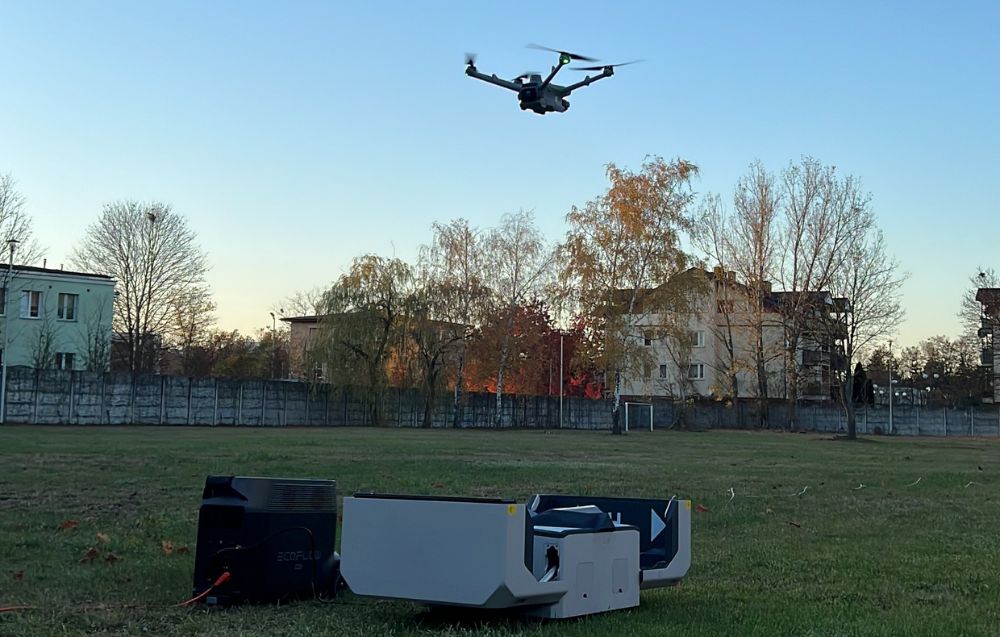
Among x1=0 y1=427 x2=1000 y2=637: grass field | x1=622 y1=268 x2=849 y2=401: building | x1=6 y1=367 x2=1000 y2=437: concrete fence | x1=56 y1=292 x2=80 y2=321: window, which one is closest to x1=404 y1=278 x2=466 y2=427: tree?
x1=6 y1=367 x2=1000 y2=437: concrete fence

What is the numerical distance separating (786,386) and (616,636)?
66.5m

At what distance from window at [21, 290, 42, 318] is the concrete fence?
51.7ft

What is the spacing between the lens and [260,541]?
620cm

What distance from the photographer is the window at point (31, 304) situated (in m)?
61.0

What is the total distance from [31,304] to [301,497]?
61.1 m

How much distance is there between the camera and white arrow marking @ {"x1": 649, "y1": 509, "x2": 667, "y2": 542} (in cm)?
681

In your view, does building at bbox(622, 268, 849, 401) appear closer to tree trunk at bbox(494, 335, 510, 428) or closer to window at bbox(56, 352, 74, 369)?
tree trunk at bbox(494, 335, 510, 428)

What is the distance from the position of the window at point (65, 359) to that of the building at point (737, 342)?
110 ft

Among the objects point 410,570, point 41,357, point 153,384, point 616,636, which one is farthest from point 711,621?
point 41,357

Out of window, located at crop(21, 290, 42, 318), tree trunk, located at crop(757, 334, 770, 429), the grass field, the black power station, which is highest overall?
window, located at crop(21, 290, 42, 318)

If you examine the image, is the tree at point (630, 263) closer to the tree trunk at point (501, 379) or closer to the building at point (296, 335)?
the tree trunk at point (501, 379)

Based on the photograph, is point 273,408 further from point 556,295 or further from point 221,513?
point 221,513

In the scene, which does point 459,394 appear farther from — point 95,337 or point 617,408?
point 95,337

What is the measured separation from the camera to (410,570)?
215 inches
